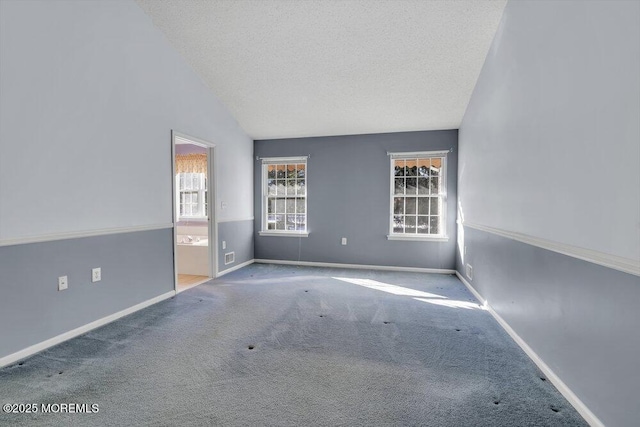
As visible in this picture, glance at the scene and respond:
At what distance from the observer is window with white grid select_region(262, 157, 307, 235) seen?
5527 mm

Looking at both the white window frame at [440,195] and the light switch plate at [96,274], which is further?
the white window frame at [440,195]

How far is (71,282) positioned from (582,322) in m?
3.63

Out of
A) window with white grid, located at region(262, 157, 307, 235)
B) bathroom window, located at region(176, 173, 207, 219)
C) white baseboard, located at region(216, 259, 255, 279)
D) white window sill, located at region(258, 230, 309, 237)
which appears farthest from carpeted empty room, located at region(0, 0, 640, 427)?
bathroom window, located at region(176, 173, 207, 219)

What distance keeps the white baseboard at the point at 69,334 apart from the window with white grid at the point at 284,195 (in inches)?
101

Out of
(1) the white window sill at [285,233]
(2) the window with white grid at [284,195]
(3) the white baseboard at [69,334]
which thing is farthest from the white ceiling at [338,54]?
(3) the white baseboard at [69,334]

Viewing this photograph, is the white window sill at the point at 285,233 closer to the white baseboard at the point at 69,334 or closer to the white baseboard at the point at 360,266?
the white baseboard at the point at 360,266

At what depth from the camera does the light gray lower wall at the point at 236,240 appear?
4652 mm

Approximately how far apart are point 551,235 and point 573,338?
2.08 feet

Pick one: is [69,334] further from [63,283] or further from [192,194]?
[192,194]

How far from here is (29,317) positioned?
225 cm

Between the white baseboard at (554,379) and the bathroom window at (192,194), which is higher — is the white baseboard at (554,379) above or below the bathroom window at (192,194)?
below

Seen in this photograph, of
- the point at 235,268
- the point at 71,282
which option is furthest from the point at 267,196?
the point at 71,282

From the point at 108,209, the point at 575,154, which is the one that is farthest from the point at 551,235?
the point at 108,209

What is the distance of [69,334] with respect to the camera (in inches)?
98.7
